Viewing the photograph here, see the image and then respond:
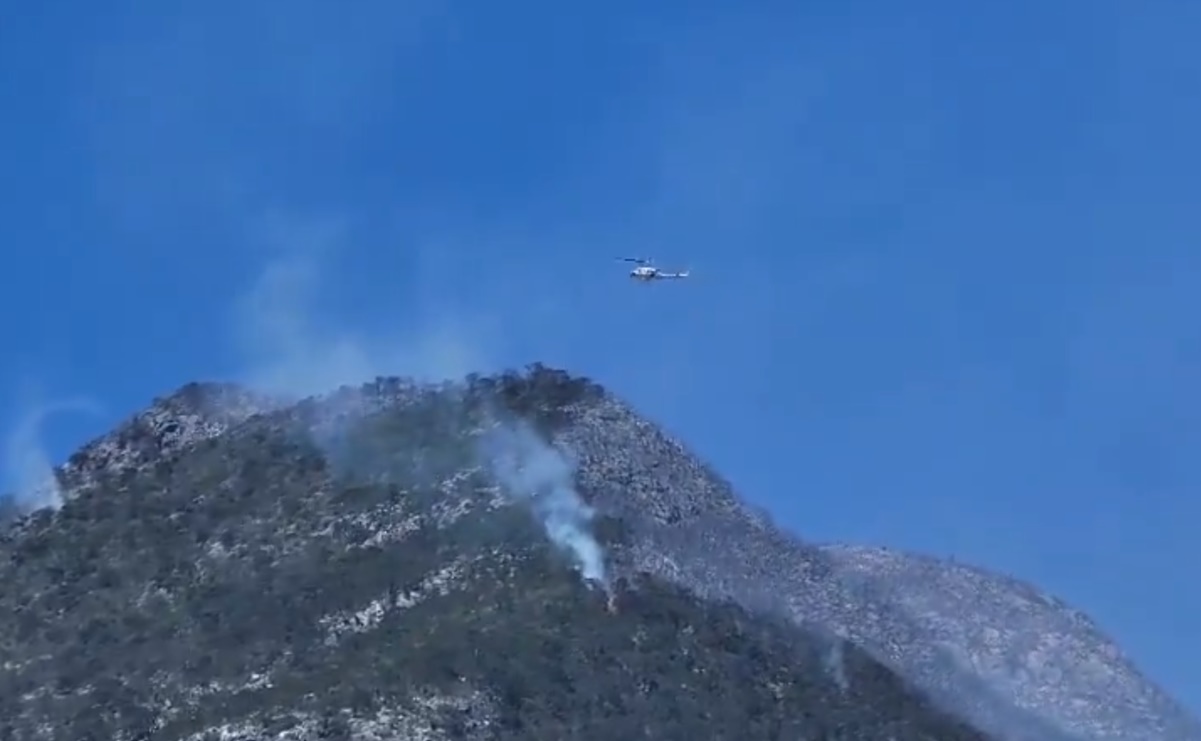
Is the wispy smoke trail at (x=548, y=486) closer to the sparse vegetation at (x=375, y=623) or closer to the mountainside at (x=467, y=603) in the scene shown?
the mountainside at (x=467, y=603)

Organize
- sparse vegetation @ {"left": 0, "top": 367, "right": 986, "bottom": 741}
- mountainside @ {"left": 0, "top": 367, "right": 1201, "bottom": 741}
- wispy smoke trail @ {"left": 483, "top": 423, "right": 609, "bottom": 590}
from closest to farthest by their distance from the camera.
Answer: sparse vegetation @ {"left": 0, "top": 367, "right": 986, "bottom": 741} → mountainside @ {"left": 0, "top": 367, "right": 1201, "bottom": 741} → wispy smoke trail @ {"left": 483, "top": 423, "right": 609, "bottom": 590}

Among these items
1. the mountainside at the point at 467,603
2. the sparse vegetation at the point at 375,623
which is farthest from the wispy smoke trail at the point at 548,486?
the sparse vegetation at the point at 375,623

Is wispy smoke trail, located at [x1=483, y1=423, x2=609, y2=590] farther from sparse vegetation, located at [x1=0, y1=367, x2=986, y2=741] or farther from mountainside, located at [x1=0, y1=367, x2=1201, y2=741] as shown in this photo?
sparse vegetation, located at [x1=0, y1=367, x2=986, y2=741]

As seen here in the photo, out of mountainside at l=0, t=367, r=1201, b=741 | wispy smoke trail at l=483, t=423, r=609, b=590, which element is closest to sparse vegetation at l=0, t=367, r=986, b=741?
mountainside at l=0, t=367, r=1201, b=741

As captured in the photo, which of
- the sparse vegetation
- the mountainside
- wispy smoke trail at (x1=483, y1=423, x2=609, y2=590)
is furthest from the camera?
wispy smoke trail at (x1=483, y1=423, x2=609, y2=590)

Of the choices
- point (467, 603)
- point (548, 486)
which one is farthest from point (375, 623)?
point (548, 486)

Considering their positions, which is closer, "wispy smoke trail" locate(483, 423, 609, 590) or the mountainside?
the mountainside

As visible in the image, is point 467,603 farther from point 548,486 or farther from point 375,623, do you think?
point 548,486
